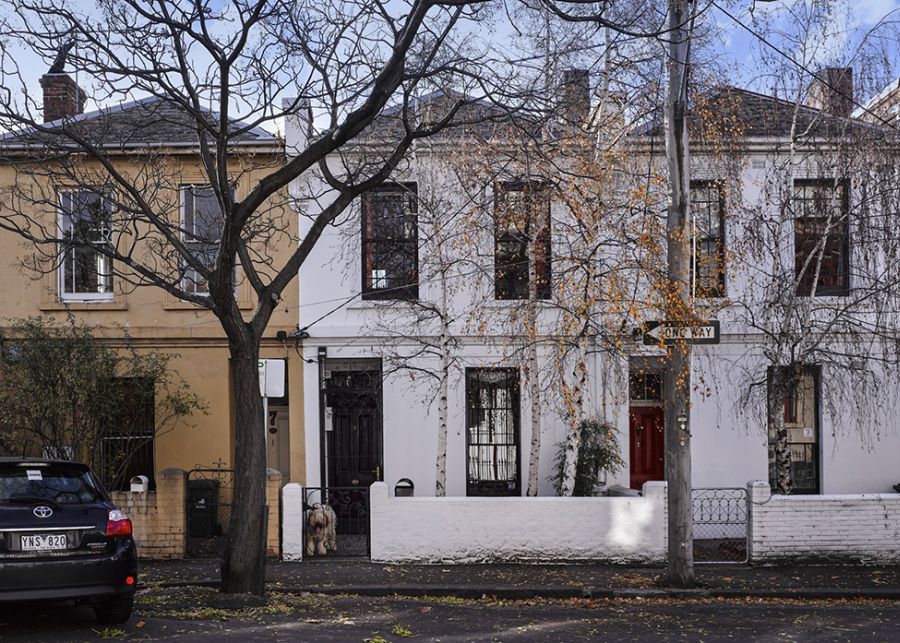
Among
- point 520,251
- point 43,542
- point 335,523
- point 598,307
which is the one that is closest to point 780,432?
point 598,307

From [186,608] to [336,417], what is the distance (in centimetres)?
683

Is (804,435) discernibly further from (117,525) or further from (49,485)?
(49,485)

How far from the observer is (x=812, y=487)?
54.7 feet

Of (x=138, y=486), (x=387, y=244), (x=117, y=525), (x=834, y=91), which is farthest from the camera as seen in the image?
(x=387, y=244)

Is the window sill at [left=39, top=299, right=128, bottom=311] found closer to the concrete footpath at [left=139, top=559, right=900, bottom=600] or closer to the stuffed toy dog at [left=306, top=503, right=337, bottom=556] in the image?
the concrete footpath at [left=139, top=559, right=900, bottom=600]

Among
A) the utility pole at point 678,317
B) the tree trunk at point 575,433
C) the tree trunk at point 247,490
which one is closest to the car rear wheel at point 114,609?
the tree trunk at point 247,490

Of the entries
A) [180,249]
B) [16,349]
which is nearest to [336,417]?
[16,349]

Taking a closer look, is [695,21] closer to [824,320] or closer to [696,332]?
[696,332]

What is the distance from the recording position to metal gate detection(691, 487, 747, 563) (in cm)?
1466

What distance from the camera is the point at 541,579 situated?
12.4m

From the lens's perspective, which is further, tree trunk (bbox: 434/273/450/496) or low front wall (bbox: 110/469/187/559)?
tree trunk (bbox: 434/273/450/496)

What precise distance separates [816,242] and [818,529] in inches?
187

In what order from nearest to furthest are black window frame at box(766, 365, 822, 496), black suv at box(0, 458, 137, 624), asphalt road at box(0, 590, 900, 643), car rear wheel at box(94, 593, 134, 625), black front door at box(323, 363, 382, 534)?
black suv at box(0, 458, 137, 624) < asphalt road at box(0, 590, 900, 643) < car rear wheel at box(94, 593, 134, 625) < black window frame at box(766, 365, 822, 496) < black front door at box(323, 363, 382, 534)

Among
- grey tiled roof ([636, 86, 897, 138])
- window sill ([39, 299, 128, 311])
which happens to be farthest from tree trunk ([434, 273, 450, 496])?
window sill ([39, 299, 128, 311])
